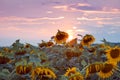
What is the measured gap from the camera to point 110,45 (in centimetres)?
696

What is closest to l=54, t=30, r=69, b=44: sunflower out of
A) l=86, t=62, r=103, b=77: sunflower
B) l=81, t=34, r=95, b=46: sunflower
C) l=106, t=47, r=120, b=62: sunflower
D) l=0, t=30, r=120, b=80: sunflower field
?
l=0, t=30, r=120, b=80: sunflower field

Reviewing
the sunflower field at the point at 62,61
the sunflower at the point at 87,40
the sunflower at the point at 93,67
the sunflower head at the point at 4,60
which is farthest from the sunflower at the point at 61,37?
the sunflower at the point at 93,67

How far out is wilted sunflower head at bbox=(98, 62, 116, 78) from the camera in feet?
16.8

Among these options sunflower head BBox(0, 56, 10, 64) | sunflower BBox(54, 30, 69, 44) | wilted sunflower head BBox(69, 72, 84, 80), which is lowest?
wilted sunflower head BBox(69, 72, 84, 80)

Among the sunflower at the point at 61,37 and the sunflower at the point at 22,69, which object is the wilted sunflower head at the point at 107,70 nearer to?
the sunflower at the point at 22,69

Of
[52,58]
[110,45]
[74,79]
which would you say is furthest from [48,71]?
[52,58]

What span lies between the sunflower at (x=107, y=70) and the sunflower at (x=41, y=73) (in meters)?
0.63

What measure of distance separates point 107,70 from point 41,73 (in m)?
0.87

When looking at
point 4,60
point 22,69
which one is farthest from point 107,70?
point 4,60

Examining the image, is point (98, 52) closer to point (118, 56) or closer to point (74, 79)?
point (118, 56)

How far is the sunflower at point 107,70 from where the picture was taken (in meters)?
5.12

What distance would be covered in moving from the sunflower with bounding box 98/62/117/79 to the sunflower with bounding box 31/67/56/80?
0.63 m

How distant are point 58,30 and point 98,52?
2034 mm

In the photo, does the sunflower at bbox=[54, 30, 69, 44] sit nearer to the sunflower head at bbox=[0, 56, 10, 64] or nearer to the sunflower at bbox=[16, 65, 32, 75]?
the sunflower head at bbox=[0, 56, 10, 64]
